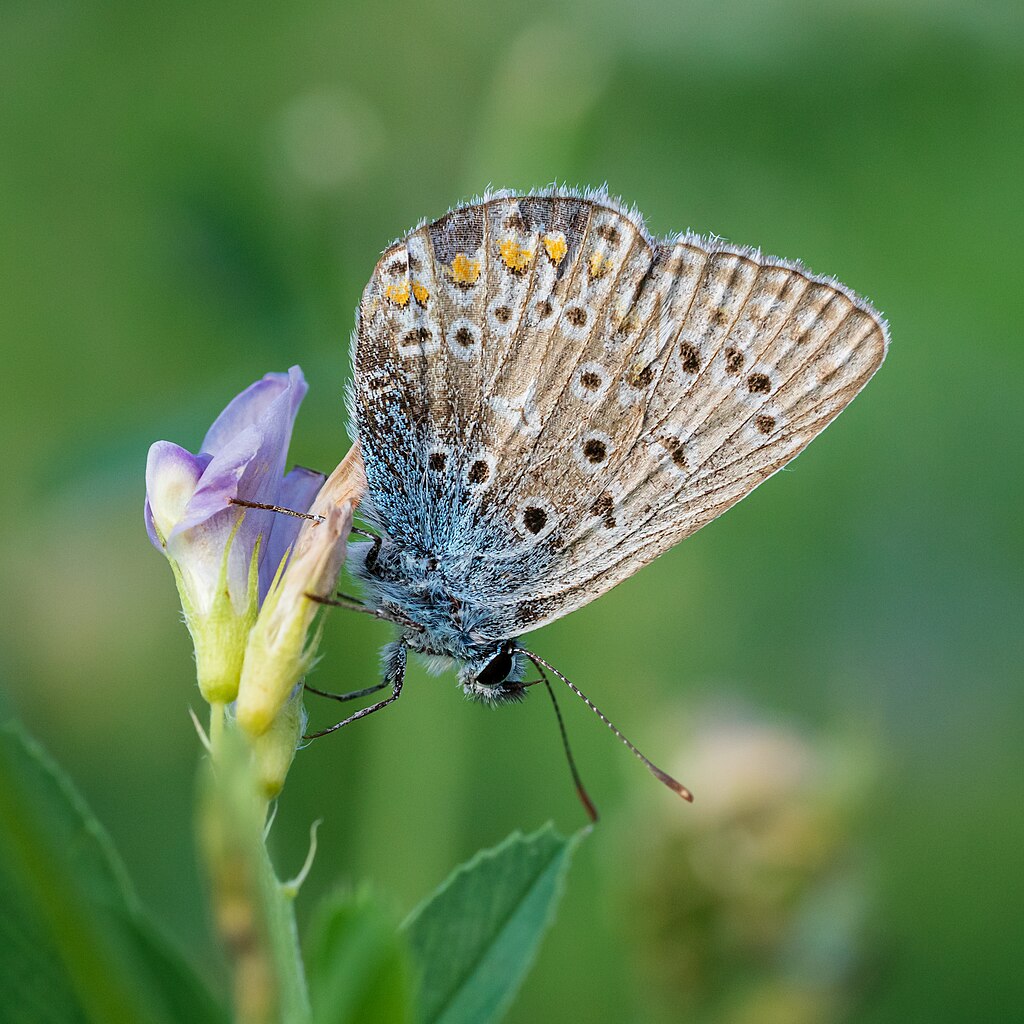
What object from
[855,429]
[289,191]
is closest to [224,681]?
[289,191]

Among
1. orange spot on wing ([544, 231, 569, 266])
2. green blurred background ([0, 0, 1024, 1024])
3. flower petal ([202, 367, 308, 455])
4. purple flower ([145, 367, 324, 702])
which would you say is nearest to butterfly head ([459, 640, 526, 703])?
green blurred background ([0, 0, 1024, 1024])

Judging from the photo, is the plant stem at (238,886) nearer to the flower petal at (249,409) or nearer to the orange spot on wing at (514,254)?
the flower petal at (249,409)

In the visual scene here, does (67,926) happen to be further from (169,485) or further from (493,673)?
(493,673)

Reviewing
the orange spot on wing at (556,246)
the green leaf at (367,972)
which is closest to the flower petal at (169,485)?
the green leaf at (367,972)

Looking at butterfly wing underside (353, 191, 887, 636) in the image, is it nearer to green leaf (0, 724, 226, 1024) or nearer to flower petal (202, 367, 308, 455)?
flower petal (202, 367, 308, 455)

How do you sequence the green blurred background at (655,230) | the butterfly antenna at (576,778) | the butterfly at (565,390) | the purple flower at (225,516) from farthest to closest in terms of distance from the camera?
the green blurred background at (655,230) < the butterfly at (565,390) < the butterfly antenna at (576,778) < the purple flower at (225,516)

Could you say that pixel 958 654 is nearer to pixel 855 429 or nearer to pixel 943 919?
pixel 855 429

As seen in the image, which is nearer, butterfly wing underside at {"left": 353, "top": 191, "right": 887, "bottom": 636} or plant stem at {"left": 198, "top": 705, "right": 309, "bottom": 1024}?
plant stem at {"left": 198, "top": 705, "right": 309, "bottom": 1024}
